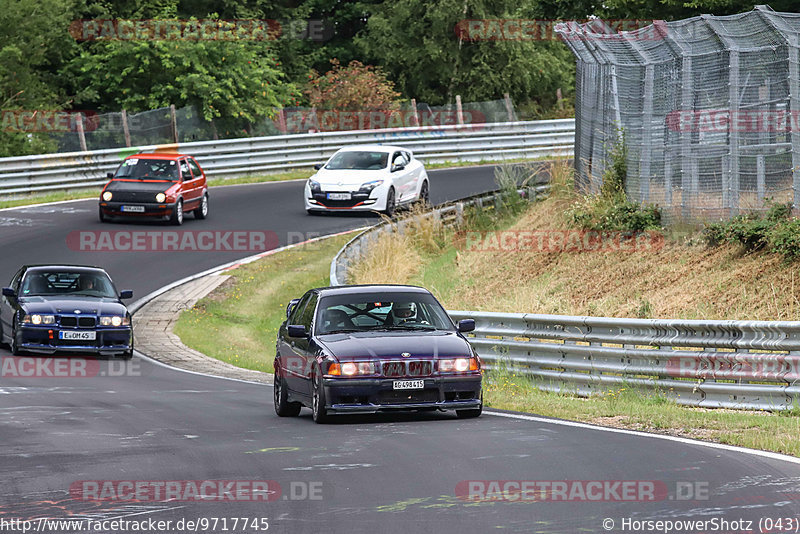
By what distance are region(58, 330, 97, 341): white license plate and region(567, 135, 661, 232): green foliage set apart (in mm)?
8631

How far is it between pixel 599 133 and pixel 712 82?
4.73 m

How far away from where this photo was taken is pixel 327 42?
60406mm

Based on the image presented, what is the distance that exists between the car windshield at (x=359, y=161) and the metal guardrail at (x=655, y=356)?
15961 millimetres

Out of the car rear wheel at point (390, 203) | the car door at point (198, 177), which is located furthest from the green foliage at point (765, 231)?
the car door at point (198, 177)

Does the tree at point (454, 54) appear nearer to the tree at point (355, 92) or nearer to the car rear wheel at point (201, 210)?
the tree at point (355, 92)

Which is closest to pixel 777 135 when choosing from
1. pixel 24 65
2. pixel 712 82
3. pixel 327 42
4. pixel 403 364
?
pixel 712 82

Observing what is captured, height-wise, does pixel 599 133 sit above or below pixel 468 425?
above

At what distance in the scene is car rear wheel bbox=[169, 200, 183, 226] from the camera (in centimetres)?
3275

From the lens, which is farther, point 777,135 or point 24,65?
point 24,65

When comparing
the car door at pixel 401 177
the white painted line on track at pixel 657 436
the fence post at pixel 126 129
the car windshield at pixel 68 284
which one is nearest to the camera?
the white painted line on track at pixel 657 436

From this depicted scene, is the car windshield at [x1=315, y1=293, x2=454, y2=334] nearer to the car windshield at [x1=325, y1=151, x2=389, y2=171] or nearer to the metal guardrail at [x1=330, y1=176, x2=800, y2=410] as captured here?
the metal guardrail at [x1=330, y1=176, x2=800, y2=410]

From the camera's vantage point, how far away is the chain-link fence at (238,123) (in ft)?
137

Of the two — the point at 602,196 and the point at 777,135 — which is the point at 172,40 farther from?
the point at 777,135

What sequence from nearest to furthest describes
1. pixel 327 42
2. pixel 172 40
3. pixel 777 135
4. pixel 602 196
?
pixel 777 135 < pixel 602 196 < pixel 172 40 < pixel 327 42
